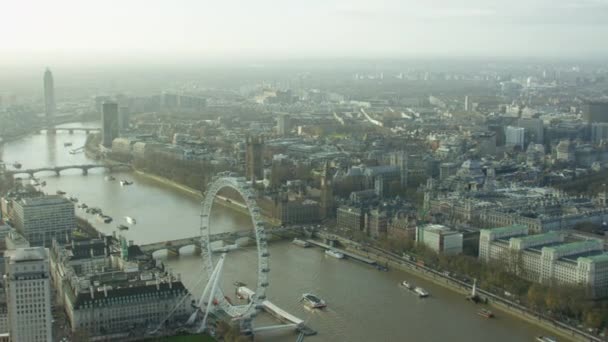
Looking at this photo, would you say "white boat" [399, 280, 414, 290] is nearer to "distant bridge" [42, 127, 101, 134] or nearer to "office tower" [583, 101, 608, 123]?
"office tower" [583, 101, 608, 123]

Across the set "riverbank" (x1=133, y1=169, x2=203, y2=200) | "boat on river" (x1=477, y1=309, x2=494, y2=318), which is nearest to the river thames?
"boat on river" (x1=477, y1=309, x2=494, y2=318)

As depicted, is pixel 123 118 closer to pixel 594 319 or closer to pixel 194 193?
pixel 194 193

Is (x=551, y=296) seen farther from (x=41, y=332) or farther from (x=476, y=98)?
(x=476, y=98)

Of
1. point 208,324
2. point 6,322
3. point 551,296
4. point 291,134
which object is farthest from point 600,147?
point 6,322

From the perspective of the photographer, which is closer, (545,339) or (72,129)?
(545,339)

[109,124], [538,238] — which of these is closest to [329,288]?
[538,238]

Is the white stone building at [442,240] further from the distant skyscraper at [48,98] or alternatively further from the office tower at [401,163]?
the distant skyscraper at [48,98]
